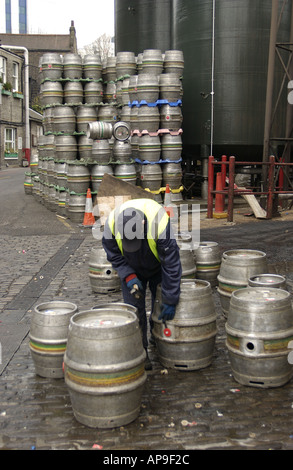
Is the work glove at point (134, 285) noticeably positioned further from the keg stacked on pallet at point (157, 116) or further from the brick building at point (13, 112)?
the brick building at point (13, 112)

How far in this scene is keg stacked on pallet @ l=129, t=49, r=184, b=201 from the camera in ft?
48.3

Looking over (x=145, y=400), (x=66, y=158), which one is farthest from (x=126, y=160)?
(x=145, y=400)

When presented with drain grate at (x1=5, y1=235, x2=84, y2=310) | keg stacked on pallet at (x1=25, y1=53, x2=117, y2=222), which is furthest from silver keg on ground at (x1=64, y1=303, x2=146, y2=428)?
keg stacked on pallet at (x1=25, y1=53, x2=117, y2=222)

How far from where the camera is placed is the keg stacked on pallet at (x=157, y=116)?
14711 millimetres

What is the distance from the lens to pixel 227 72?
16547 millimetres

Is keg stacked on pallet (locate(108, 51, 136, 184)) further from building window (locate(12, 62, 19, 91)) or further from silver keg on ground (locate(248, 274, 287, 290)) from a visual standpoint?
building window (locate(12, 62, 19, 91))

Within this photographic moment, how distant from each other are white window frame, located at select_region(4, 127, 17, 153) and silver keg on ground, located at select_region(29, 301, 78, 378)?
37.7 meters

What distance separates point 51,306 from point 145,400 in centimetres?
139

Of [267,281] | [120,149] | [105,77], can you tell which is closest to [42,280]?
[267,281]

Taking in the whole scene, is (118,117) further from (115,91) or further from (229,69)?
(229,69)

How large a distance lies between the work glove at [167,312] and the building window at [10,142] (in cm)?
3808

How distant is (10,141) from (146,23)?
24326mm

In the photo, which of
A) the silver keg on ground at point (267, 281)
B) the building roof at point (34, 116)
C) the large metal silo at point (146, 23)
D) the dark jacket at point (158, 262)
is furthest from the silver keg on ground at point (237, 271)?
the building roof at point (34, 116)

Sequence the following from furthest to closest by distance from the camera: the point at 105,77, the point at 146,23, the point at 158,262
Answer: the point at 146,23 < the point at 105,77 < the point at 158,262
